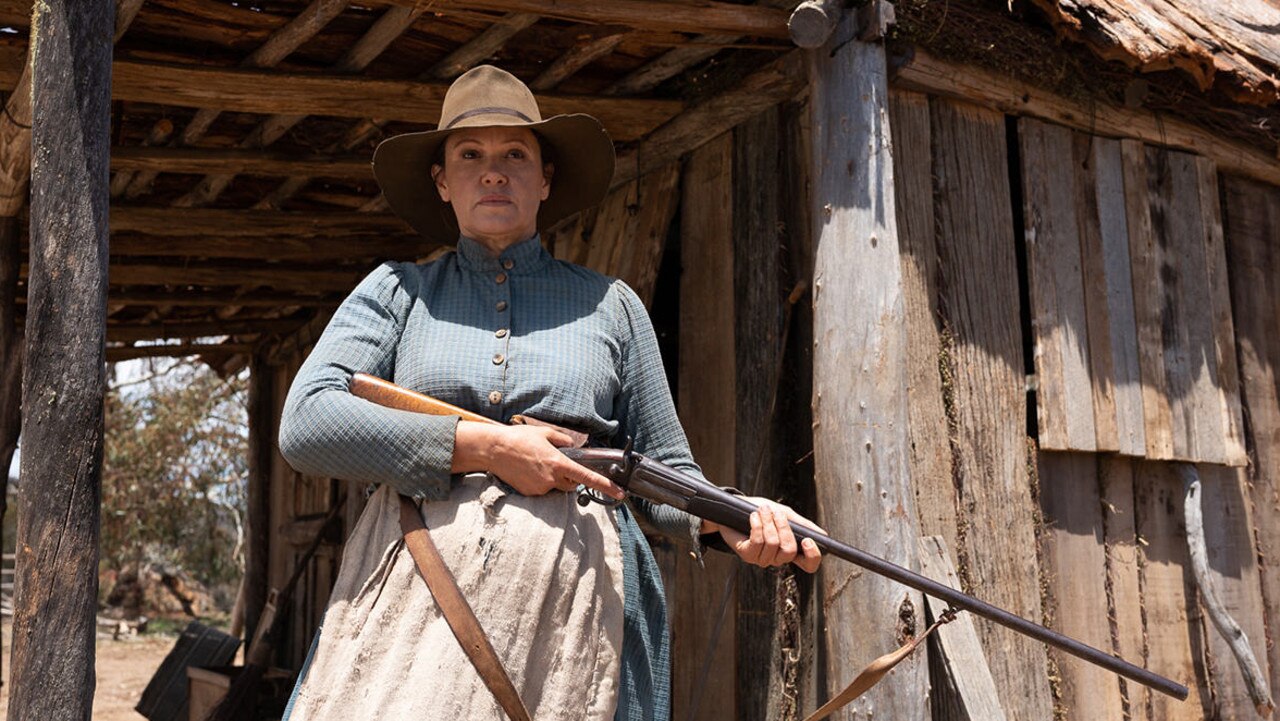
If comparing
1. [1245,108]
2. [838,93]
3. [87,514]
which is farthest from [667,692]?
[1245,108]

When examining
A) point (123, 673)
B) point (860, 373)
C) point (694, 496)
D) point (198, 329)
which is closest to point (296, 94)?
point (860, 373)

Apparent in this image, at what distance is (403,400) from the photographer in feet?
8.08

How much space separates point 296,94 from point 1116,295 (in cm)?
304

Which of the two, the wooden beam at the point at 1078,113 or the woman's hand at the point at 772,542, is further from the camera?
the wooden beam at the point at 1078,113

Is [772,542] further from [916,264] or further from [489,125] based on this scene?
[916,264]

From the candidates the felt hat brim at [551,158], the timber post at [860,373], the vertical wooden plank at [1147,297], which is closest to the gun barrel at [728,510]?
the felt hat brim at [551,158]

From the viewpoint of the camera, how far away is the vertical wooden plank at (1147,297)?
4660 mm

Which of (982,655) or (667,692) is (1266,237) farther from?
(667,692)

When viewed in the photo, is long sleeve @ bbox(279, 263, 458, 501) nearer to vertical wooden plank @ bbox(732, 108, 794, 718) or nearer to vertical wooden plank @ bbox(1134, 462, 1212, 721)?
vertical wooden plank @ bbox(732, 108, 794, 718)

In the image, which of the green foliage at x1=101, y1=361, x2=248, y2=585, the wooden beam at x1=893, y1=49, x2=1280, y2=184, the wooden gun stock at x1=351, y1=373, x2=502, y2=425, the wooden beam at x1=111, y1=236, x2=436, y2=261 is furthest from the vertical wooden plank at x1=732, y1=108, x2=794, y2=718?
the green foliage at x1=101, y1=361, x2=248, y2=585

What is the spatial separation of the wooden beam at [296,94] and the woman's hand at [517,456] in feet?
7.89

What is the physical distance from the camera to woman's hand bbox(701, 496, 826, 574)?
2.55 m

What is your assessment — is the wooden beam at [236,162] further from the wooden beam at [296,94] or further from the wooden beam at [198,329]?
the wooden beam at [198,329]

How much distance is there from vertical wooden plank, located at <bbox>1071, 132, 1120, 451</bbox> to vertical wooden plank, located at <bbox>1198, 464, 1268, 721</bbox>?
673 millimetres
